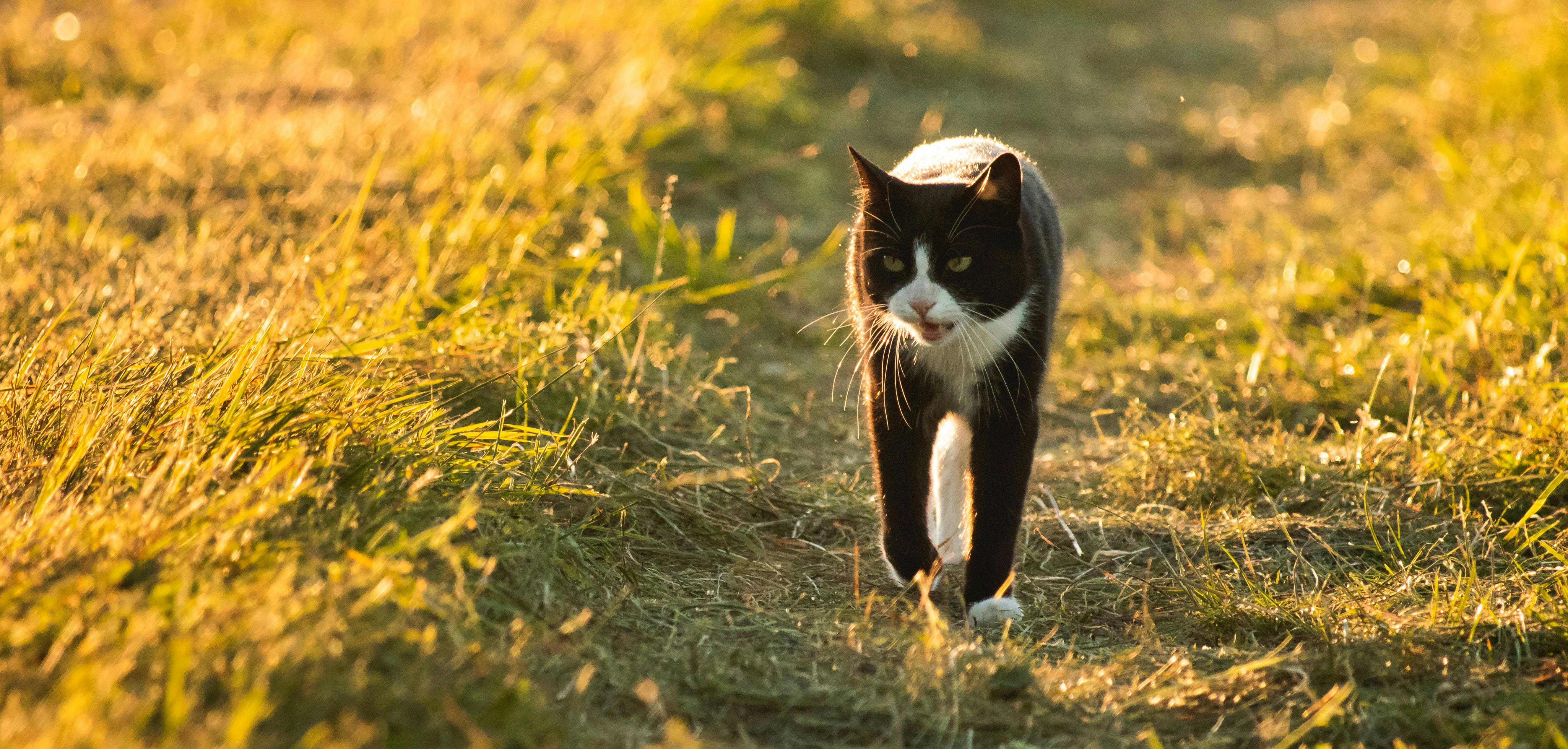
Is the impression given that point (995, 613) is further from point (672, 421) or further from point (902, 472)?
point (672, 421)

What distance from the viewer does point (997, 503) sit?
2.47m

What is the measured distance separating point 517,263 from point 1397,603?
97.1 inches

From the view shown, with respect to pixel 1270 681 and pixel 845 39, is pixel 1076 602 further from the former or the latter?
pixel 845 39

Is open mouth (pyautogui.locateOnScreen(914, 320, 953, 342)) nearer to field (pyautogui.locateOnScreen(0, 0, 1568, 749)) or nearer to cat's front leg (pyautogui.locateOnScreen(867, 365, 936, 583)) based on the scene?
cat's front leg (pyautogui.locateOnScreen(867, 365, 936, 583))

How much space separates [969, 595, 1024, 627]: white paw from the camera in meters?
2.42

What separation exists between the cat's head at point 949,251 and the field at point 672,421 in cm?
59

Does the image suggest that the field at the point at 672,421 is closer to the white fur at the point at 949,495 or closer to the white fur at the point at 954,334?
the white fur at the point at 949,495

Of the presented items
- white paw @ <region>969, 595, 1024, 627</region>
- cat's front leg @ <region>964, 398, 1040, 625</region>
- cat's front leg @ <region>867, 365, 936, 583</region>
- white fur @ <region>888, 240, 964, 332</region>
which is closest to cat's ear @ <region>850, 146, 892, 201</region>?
white fur @ <region>888, 240, 964, 332</region>

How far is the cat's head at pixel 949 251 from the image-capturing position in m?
2.41

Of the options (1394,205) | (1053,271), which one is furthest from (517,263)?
(1394,205)

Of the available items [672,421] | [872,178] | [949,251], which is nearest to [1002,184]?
[949,251]

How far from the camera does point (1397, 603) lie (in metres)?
2.35

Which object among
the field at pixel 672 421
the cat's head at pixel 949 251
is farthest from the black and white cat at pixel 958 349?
the field at pixel 672 421

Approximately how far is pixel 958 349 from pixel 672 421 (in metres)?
0.94
